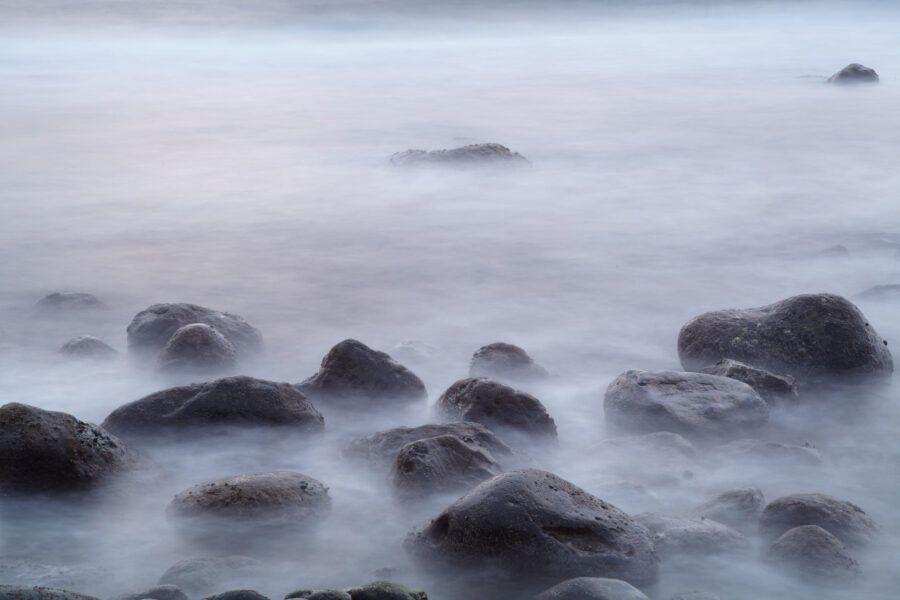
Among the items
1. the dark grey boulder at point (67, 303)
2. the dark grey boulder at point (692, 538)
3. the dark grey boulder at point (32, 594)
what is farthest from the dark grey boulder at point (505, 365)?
the dark grey boulder at point (32, 594)

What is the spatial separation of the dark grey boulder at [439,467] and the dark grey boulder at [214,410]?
640 mm

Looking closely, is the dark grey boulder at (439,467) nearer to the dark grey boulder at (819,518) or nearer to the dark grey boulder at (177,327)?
the dark grey boulder at (819,518)

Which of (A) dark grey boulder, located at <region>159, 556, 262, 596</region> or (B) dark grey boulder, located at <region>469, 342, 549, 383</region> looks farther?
(B) dark grey boulder, located at <region>469, 342, 549, 383</region>

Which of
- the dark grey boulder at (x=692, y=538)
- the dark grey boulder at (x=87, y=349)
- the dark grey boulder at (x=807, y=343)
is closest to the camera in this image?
the dark grey boulder at (x=692, y=538)

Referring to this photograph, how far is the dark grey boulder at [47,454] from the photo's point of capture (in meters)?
3.82

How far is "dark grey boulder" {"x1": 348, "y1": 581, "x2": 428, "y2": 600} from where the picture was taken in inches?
117

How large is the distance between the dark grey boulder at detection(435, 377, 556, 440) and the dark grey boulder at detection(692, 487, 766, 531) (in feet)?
2.59

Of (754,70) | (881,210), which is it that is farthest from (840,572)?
(754,70)

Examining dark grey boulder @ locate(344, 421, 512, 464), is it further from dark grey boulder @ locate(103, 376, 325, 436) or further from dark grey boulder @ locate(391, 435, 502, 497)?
dark grey boulder @ locate(103, 376, 325, 436)

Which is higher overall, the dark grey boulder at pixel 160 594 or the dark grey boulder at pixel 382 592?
the dark grey boulder at pixel 160 594

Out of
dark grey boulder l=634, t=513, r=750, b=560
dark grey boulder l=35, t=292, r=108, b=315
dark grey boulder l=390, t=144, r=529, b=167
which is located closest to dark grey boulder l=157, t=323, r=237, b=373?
dark grey boulder l=35, t=292, r=108, b=315

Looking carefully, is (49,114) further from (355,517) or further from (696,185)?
(355,517)

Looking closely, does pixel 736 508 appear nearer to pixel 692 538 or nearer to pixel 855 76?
pixel 692 538

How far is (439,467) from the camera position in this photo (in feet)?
12.8
